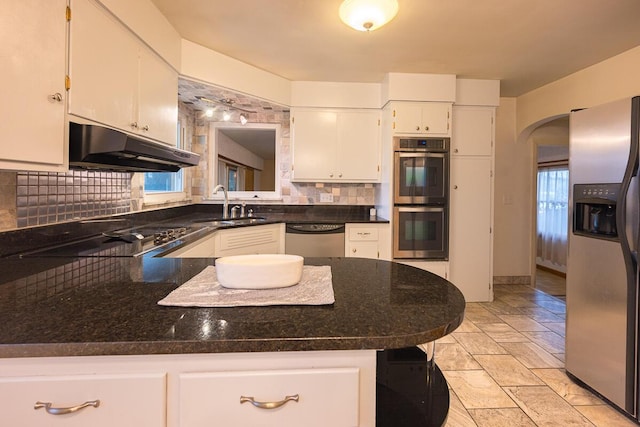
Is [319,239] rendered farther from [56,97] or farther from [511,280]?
[511,280]

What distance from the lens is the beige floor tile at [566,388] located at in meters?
1.89

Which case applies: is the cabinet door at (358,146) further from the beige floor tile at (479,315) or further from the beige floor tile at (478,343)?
the beige floor tile at (478,343)

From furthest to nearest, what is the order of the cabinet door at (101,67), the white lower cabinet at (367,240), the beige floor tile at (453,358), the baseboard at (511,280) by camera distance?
the baseboard at (511,280) → the white lower cabinet at (367,240) → the beige floor tile at (453,358) → the cabinet door at (101,67)

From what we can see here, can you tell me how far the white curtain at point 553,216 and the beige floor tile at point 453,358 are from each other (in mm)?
3405

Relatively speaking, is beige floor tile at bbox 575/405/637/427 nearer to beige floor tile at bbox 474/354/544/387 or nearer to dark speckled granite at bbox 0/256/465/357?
beige floor tile at bbox 474/354/544/387

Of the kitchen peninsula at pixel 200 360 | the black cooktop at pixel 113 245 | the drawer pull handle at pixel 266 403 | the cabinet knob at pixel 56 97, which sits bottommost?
the drawer pull handle at pixel 266 403

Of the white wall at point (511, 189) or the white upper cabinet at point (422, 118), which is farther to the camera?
the white wall at point (511, 189)

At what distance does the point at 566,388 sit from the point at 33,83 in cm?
321

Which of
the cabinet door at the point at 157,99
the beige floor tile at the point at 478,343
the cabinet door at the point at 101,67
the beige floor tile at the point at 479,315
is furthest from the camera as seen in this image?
the beige floor tile at the point at 479,315

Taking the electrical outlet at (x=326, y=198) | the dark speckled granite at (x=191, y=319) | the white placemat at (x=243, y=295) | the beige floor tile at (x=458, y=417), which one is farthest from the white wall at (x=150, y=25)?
the beige floor tile at (x=458, y=417)

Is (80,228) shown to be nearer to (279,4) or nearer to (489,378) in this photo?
(279,4)

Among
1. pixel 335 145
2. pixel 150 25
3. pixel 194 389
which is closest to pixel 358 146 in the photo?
pixel 335 145

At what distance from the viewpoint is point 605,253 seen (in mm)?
1829

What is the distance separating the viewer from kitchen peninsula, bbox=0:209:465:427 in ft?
2.05
